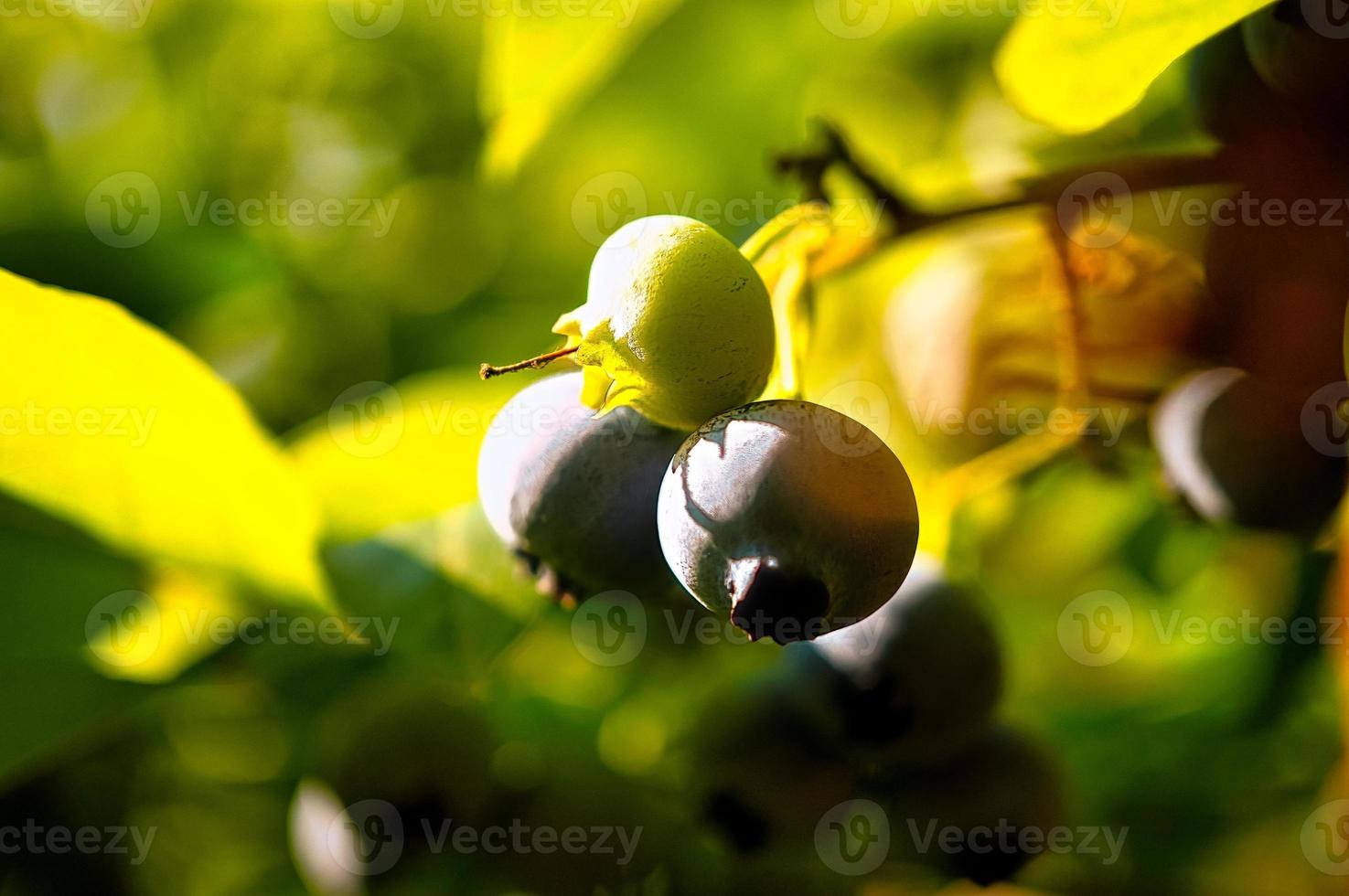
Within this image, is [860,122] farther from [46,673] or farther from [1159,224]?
[46,673]

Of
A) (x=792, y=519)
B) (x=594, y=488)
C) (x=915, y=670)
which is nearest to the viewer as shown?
(x=792, y=519)

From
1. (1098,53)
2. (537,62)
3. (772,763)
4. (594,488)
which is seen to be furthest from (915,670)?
(537,62)

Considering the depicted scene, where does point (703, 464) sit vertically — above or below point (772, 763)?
above

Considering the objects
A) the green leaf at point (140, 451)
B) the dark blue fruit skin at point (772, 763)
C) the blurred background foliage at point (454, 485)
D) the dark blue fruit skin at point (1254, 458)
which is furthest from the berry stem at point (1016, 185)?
the green leaf at point (140, 451)

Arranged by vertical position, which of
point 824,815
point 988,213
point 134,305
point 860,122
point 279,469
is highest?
point 988,213

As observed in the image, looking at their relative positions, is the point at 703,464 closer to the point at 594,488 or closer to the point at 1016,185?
the point at 594,488

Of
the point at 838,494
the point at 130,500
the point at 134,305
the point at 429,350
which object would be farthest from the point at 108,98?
the point at 838,494

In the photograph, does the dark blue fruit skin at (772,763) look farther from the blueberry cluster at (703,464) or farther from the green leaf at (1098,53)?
the green leaf at (1098,53)
